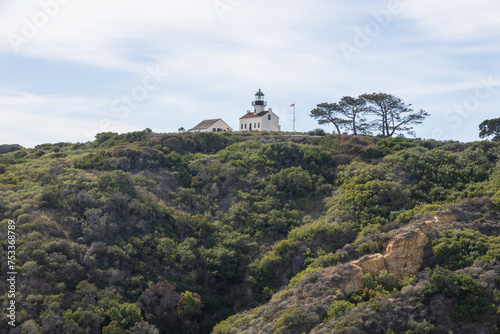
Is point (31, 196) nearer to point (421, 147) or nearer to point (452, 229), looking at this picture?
point (452, 229)

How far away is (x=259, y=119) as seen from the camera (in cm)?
5469

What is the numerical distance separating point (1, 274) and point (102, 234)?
6068mm

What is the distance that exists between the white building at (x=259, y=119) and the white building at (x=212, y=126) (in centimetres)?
229

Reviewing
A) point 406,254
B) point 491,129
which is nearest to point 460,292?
point 406,254

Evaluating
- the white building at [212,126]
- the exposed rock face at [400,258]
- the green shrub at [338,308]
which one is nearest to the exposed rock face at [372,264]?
the exposed rock face at [400,258]

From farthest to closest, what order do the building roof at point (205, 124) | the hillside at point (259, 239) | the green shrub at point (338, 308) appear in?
1. the building roof at point (205, 124)
2. the hillside at point (259, 239)
3. the green shrub at point (338, 308)

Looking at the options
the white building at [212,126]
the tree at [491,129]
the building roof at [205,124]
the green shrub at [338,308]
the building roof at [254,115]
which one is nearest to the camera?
the green shrub at [338,308]

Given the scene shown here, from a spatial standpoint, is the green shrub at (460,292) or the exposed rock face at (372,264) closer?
the green shrub at (460,292)

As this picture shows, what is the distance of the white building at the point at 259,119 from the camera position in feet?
179

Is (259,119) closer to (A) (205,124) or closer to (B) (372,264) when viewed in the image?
(A) (205,124)

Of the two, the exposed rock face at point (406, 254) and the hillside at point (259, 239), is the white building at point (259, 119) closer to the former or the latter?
the hillside at point (259, 239)

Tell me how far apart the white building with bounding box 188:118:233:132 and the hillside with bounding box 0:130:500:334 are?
13139mm

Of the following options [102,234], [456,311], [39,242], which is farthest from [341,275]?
[39,242]

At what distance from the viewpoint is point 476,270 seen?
21797 millimetres
